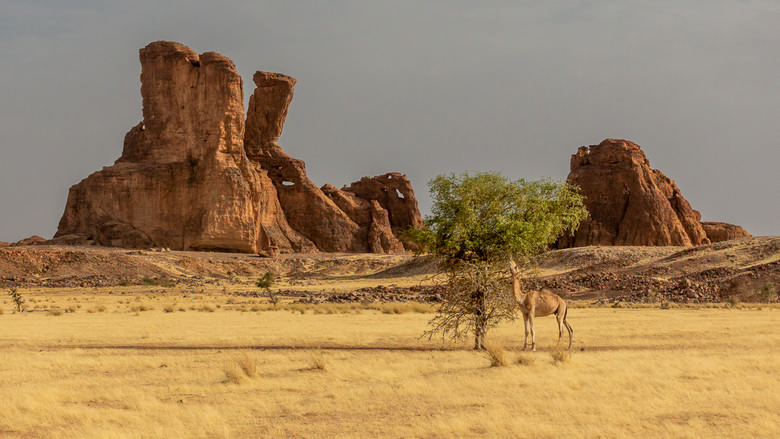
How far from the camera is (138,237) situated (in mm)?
78250

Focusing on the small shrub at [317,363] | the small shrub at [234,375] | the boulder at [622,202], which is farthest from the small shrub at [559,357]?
the boulder at [622,202]

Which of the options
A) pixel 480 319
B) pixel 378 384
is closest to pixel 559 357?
pixel 480 319

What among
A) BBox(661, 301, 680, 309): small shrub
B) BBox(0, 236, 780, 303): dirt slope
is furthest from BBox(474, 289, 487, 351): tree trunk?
BBox(661, 301, 680, 309): small shrub

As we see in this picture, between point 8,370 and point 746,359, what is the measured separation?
14673mm

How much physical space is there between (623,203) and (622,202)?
19cm

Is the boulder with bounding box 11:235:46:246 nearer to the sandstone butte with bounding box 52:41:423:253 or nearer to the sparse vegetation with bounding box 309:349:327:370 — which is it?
the sandstone butte with bounding box 52:41:423:253

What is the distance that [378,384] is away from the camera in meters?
13.4

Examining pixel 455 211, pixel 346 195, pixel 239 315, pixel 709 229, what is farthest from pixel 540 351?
pixel 709 229

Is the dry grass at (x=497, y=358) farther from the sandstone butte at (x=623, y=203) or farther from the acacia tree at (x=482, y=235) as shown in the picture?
the sandstone butte at (x=623, y=203)

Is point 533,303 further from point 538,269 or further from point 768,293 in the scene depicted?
point 538,269

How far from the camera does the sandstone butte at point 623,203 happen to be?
88.3 metres

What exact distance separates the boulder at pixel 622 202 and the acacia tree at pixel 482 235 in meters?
71.2

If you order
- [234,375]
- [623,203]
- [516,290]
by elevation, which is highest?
[623,203]

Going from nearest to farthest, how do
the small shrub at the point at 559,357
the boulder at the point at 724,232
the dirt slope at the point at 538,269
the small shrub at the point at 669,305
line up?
the small shrub at the point at 559,357 → the small shrub at the point at 669,305 → the dirt slope at the point at 538,269 → the boulder at the point at 724,232
